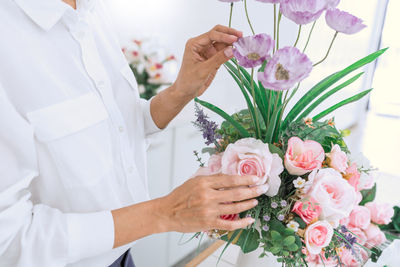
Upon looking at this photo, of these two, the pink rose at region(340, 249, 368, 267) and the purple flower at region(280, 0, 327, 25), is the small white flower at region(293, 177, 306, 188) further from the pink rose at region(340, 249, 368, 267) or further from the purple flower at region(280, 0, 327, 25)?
the pink rose at region(340, 249, 368, 267)

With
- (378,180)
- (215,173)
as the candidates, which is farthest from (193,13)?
(215,173)

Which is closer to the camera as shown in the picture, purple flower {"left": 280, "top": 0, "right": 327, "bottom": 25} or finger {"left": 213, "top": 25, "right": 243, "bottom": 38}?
purple flower {"left": 280, "top": 0, "right": 327, "bottom": 25}

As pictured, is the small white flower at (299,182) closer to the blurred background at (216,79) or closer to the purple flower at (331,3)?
the purple flower at (331,3)

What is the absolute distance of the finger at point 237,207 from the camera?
0.61 m

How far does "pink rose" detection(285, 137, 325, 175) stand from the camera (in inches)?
24.2

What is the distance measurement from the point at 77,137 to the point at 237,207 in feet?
1.19

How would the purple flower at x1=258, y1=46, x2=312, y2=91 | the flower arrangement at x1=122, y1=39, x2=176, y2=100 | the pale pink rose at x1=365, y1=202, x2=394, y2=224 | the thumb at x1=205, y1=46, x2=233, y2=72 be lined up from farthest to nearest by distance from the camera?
the flower arrangement at x1=122, y1=39, x2=176, y2=100 < the pale pink rose at x1=365, y1=202, x2=394, y2=224 < the thumb at x1=205, y1=46, x2=233, y2=72 < the purple flower at x1=258, y1=46, x2=312, y2=91

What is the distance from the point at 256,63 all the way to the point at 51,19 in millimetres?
434

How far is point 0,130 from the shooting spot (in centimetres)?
59

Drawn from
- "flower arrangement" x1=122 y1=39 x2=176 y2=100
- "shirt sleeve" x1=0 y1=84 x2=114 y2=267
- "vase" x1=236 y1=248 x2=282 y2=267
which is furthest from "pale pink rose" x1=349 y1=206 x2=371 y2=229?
"flower arrangement" x1=122 y1=39 x2=176 y2=100

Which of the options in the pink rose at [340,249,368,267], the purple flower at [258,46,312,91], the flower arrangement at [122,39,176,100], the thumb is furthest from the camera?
the flower arrangement at [122,39,176,100]

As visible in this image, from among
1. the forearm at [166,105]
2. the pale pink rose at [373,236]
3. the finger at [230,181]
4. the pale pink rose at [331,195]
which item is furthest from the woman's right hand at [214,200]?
the pale pink rose at [373,236]

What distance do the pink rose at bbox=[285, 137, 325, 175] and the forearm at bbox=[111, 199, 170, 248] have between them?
25cm

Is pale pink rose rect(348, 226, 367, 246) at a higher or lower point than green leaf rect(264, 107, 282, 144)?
lower
